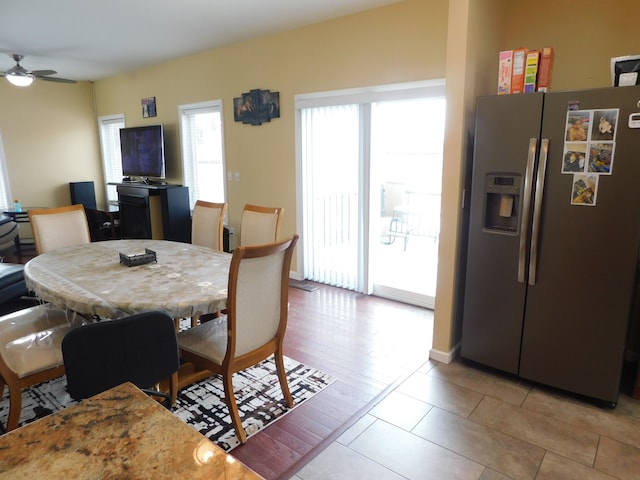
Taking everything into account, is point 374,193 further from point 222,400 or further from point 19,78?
point 19,78

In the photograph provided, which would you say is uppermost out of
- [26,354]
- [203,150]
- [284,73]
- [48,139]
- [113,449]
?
[284,73]

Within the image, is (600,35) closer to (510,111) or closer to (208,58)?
(510,111)

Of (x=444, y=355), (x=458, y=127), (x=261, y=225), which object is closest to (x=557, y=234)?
(x=458, y=127)

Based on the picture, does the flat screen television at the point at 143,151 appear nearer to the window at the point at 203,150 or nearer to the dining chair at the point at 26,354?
the window at the point at 203,150

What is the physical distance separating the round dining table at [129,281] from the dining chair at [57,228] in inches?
14.0

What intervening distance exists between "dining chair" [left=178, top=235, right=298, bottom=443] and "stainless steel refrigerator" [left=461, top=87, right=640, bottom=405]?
1.29 m

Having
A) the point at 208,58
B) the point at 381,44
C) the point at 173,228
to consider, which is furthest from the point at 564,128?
the point at 173,228

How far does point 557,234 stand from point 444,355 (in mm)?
1070

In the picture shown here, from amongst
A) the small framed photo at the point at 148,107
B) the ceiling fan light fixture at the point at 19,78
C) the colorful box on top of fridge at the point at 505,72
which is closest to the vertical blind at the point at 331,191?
the colorful box on top of fridge at the point at 505,72

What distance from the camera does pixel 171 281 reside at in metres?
2.28

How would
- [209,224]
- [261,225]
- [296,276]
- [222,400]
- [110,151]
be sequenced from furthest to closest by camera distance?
[110,151]
[296,276]
[209,224]
[261,225]
[222,400]

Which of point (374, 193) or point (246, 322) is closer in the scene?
point (246, 322)

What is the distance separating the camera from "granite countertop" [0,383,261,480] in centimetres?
72

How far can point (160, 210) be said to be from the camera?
18.4 feet
